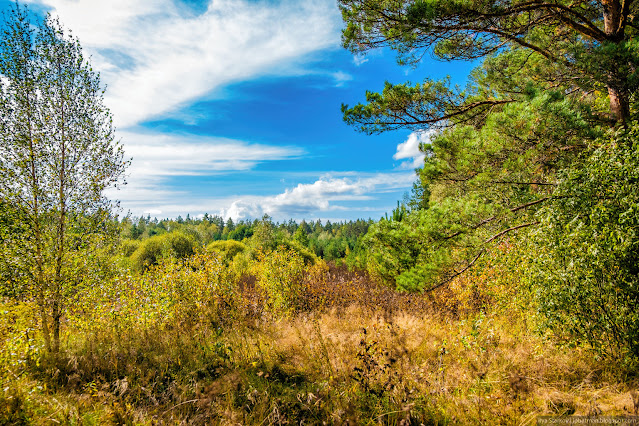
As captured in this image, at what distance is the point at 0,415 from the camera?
10.1 ft

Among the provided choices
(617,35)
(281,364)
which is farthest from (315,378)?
(617,35)

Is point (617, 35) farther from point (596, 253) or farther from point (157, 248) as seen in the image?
point (157, 248)

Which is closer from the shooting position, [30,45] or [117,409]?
[117,409]

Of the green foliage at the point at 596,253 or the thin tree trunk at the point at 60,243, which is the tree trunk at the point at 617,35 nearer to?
the green foliage at the point at 596,253

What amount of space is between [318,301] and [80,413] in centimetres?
668

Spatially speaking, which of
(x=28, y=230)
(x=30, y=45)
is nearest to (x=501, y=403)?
(x=28, y=230)

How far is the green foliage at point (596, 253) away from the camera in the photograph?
10.8 ft

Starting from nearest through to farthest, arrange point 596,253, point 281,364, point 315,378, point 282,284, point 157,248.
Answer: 1. point 596,253
2. point 315,378
3. point 281,364
4. point 282,284
5. point 157,248

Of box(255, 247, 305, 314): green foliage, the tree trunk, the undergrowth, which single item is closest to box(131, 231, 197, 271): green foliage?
box(255, 247, 305, 314): green foliage

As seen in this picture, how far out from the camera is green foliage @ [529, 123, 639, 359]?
10.8 ft

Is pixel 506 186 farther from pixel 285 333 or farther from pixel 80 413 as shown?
pixel 80 413

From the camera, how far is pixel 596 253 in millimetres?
3232

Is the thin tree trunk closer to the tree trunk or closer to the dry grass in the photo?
the dry grass

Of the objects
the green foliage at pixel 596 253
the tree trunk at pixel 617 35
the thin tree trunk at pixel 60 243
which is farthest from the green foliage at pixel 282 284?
the tree trunk at pixel 617 35
